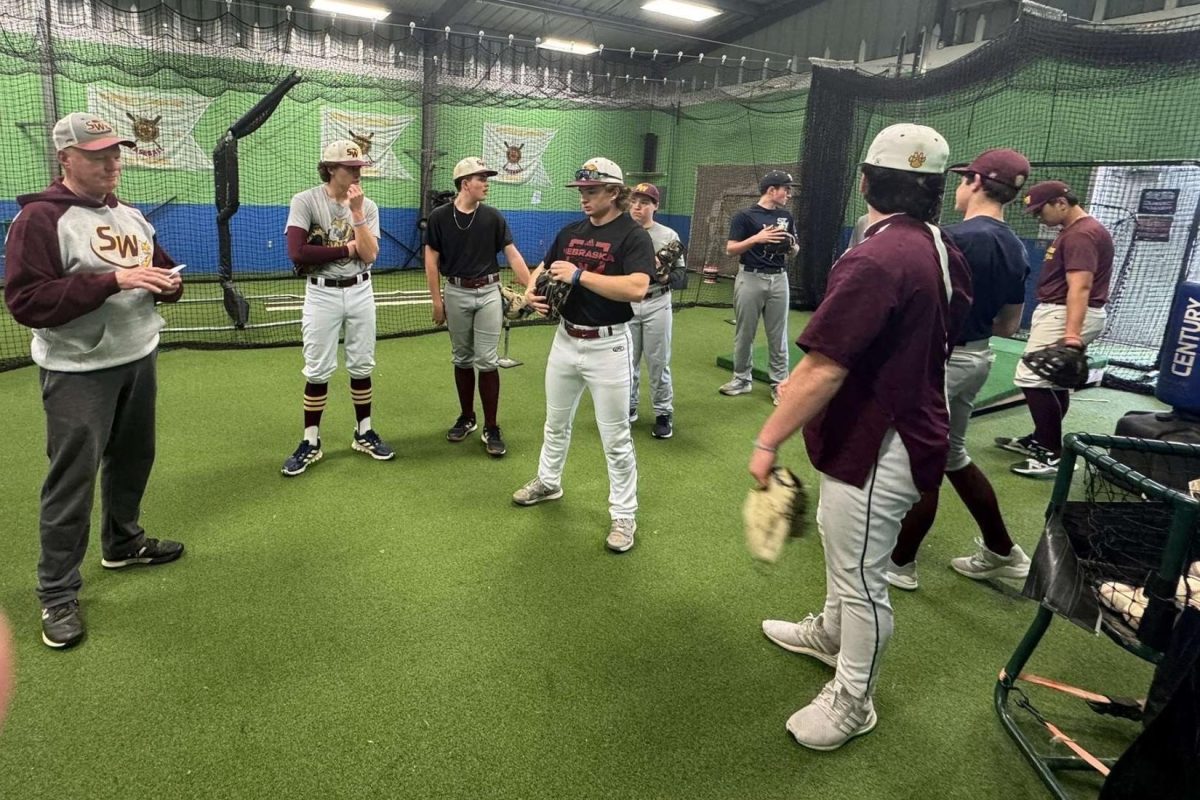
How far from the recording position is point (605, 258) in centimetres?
303

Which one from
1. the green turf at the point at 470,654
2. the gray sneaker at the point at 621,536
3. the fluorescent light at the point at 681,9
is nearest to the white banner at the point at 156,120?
the fluorescent light at the point at 681,9

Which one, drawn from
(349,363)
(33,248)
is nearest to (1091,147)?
(349,363)

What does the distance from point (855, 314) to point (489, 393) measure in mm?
2937

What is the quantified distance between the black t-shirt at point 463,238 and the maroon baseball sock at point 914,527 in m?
2.71

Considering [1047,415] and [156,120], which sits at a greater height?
[156,120]

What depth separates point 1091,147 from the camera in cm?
789

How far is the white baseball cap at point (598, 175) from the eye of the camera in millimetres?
2926

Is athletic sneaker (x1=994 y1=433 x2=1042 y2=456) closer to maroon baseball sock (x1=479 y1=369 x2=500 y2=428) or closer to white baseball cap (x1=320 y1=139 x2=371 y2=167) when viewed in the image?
maroon baseball sock (x1=479 y1=369 x2=500 y2=428)

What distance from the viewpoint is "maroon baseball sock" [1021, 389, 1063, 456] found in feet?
12.9

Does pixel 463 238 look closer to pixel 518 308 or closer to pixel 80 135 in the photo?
pixel 518 308

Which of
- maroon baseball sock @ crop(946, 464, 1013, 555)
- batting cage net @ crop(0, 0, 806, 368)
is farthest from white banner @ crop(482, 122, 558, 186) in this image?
maroon baseball sock @ crop(946, 464, 1013, 555)

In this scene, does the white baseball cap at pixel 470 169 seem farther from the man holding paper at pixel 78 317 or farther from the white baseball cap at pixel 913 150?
the white baseball cap at pixel 913 150

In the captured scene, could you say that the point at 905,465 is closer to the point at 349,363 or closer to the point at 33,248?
the point at 33,248

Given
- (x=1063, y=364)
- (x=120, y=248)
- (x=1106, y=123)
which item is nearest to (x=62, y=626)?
(x=120, y=248)
